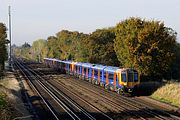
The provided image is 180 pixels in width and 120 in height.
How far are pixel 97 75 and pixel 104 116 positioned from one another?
21588mm

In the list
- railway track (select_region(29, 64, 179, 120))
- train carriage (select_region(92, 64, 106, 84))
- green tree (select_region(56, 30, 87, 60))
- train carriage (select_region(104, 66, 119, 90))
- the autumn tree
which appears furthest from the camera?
green tree (select_region(56, 30, 87, 60))

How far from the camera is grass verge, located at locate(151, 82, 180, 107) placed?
3231 cm

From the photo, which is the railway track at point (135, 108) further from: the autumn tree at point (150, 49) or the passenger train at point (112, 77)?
the autumn tree at point (150, 49)

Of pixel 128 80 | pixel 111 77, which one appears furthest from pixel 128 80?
pixel 111 77

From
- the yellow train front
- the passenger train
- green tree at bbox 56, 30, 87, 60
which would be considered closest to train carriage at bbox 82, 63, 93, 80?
the passenger train

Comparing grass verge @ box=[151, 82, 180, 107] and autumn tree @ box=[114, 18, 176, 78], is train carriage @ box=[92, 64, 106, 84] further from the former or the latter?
grass verge @ box=[151, 82, 180, 107]

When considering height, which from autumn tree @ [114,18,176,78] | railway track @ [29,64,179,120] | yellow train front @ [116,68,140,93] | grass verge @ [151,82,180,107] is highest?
autumn tree @ [114,18,176,78]

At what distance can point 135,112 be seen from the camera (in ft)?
89.9

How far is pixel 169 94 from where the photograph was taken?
33.9 metres

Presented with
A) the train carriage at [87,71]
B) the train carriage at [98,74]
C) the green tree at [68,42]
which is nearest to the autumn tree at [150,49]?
the train carriage at [98,74]

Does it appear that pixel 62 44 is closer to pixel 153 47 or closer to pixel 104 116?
pixel 153 47

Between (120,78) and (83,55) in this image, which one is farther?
(83,55)

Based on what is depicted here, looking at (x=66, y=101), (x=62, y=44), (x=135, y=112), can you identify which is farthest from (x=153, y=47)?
(x=62, y=44)

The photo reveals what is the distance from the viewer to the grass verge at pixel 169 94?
32306 mm
